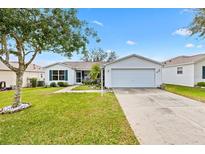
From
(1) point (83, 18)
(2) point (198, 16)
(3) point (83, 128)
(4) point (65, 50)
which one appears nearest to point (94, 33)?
(1) point (83, 18)

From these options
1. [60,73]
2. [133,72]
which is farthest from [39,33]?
[60,73]

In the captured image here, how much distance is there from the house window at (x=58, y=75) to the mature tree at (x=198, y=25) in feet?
50.3

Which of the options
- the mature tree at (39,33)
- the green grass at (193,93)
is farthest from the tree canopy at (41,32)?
the green grass at (193,93)

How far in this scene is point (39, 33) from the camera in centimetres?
834

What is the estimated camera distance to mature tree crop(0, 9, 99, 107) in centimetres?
754

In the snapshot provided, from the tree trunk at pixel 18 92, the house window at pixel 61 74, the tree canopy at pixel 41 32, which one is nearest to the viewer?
the tree canopy at pixel 41 32

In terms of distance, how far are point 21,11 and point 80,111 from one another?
492 cm

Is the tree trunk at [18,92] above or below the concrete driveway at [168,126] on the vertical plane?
above

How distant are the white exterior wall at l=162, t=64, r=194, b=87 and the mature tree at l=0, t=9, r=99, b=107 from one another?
15.3 metres

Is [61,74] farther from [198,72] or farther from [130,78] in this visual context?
[198,72]

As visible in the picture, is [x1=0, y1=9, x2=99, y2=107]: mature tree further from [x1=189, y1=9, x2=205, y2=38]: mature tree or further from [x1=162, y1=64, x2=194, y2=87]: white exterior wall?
[x1=162, y1=64, x2=194, y2=87]: white exterior wall

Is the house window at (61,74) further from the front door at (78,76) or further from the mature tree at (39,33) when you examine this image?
the mature tree at (39,33)

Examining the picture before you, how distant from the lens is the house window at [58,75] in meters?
23.2
